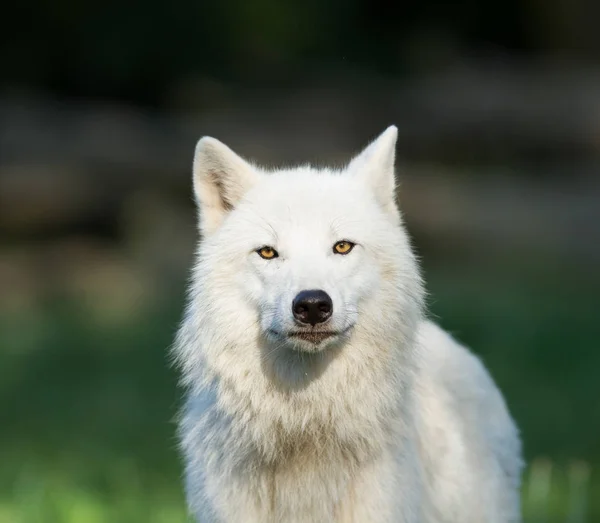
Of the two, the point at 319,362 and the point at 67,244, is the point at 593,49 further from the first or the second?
the point at 319,362

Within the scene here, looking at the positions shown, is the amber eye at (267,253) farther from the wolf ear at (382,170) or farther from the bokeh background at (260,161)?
the bokeh background at (260,161)

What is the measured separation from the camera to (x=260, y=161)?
18.1 m

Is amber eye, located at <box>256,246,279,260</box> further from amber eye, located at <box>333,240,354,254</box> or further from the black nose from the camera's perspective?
the black nose

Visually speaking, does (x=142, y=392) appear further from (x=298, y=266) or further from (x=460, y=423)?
(x=298, y=266)

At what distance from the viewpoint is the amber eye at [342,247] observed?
15.9 feet

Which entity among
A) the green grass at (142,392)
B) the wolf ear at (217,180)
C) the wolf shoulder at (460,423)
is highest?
the wolf ear at (217,180)

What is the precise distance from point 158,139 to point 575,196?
719 centimetres

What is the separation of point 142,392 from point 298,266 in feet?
23.3

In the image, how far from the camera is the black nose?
14.7 feet

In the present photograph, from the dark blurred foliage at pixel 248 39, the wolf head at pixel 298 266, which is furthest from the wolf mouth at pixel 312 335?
the dark blurred foliage at pixel 248 39

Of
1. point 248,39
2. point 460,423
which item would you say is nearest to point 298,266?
point 460,423

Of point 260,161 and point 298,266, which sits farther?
point 260,161

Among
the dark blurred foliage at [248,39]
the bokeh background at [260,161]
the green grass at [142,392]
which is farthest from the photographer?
the dark blurred foliage at [248,39]

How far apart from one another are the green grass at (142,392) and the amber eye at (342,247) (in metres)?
2.70
